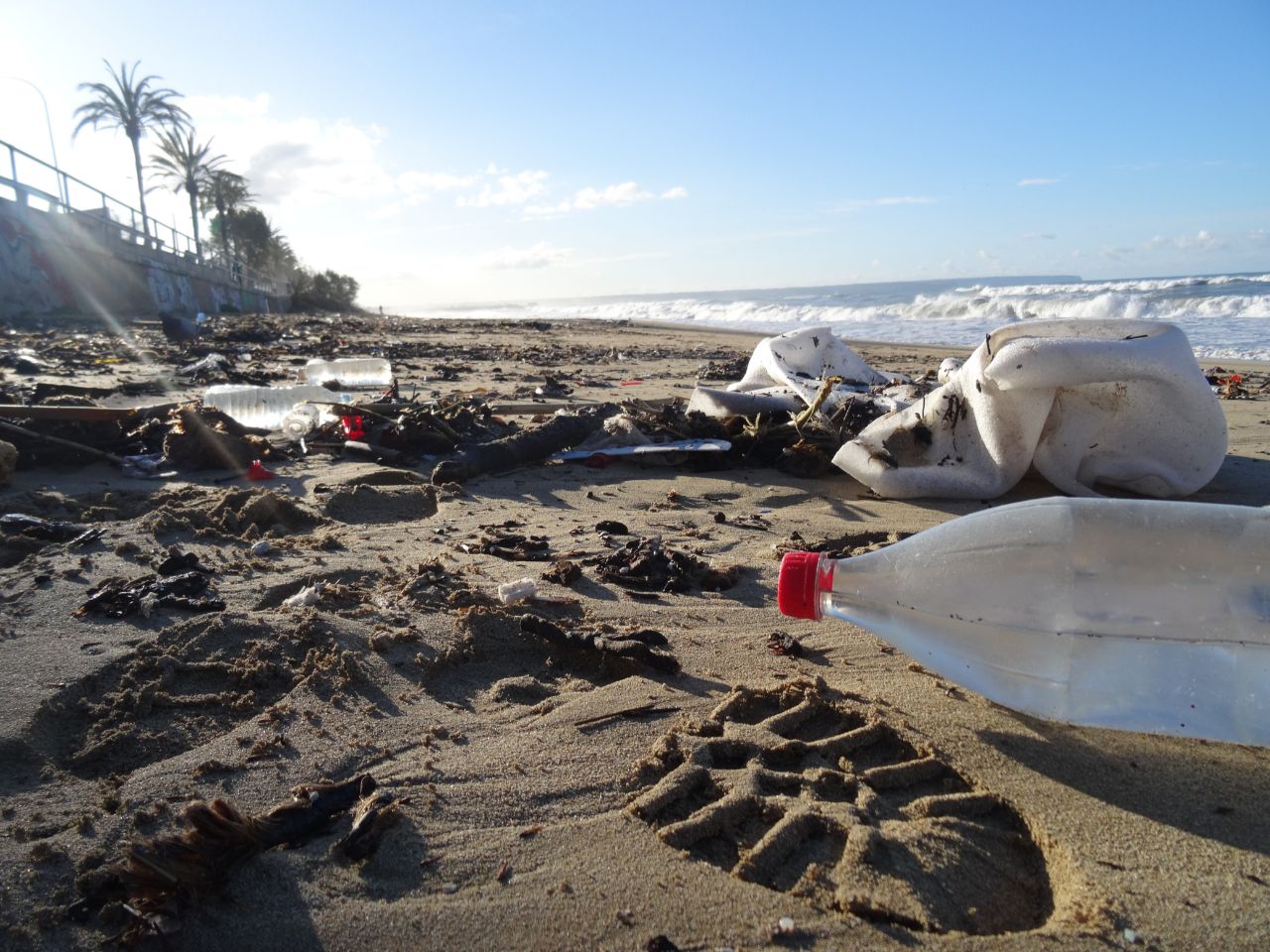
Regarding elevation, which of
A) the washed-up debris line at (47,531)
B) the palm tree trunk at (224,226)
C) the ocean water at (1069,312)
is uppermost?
the palm tree trunk at (224,226)

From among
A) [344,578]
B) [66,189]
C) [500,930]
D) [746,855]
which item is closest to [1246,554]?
[746,855]

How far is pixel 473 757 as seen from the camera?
4.62ft

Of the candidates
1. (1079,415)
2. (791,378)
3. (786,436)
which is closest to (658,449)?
(786,436)

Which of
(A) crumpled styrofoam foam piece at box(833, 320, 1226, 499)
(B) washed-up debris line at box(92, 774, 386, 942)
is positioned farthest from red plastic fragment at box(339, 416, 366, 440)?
(B) washed-up debris line at box(92, 774, 386, 942)

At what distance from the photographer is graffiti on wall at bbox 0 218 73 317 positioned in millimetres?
14750

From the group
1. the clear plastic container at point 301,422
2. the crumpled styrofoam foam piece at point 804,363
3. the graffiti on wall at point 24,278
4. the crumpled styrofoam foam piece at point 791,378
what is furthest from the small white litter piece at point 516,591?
the graffiti on wall at point 24,278

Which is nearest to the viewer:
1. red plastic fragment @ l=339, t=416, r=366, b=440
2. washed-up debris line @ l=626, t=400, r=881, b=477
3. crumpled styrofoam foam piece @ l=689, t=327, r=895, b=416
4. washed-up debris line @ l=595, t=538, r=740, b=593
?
washed-up debris line @ l=595, t=538, r=740, b=593

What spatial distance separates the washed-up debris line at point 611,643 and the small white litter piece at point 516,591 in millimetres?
184

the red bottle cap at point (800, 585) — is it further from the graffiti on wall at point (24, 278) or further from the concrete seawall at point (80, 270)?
the graffiti on wall at point (24, 278)

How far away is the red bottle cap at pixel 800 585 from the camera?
1457 mm

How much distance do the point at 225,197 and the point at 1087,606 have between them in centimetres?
5357

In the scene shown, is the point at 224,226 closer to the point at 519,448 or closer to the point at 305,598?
the point at 519,448

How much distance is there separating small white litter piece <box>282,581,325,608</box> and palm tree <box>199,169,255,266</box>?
4743cm

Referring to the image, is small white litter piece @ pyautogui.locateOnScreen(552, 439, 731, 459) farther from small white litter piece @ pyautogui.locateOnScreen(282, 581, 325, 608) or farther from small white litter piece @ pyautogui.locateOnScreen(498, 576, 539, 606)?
small white litter piece @ pyautogui.locateOnScreen(282, 581, 325, 608)
